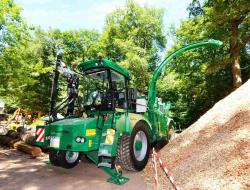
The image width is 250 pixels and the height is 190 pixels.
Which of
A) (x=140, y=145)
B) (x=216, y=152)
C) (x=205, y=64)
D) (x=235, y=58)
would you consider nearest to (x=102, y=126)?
(x=140, y=145)

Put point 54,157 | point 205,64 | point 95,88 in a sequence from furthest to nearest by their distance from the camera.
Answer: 1. point 205,64
2. point 54,157
3. point 95,88

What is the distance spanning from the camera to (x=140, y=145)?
7.58 m

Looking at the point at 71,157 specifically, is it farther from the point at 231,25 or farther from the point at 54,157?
the point at 231,25

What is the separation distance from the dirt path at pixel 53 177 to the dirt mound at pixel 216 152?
3.70ft

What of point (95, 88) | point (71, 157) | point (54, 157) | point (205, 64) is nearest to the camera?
point (95, 88)

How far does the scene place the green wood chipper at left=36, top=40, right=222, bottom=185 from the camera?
20.6 feet

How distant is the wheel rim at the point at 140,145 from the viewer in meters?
7.41

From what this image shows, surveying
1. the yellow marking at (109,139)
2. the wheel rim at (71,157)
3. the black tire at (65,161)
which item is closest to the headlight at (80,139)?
the yellow marking at (109,139)

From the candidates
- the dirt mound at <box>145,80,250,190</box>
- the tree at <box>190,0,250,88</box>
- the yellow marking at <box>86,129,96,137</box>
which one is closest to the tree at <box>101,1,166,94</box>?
the tree at <box>190,0,250,88</box>

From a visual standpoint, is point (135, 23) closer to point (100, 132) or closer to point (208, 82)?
point (208, 82)

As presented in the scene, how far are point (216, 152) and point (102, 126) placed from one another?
119 inches

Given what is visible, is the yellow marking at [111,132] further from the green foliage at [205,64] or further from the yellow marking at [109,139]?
the green foliage at [205,64]

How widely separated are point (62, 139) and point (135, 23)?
95.6 feet

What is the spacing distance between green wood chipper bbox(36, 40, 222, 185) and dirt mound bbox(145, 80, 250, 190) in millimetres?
1119
